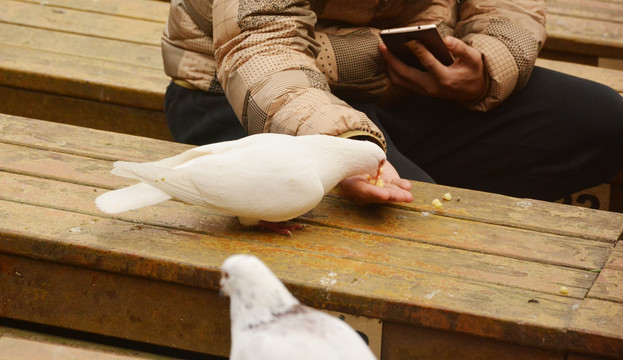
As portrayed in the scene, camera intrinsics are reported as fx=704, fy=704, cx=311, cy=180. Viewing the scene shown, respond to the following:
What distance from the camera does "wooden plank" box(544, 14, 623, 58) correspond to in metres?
3.54

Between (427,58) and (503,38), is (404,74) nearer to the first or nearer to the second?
(427,58)

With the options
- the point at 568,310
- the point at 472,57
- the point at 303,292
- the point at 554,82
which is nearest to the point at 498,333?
the point at 568,310

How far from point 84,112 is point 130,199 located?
4.53ft

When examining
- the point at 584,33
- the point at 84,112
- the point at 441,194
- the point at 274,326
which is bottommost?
the point at 84,112

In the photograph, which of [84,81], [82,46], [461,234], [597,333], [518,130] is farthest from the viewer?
→ [82,46]

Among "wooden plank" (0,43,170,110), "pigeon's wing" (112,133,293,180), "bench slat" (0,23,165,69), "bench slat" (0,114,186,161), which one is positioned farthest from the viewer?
"bench slat" (0,23,165,69)

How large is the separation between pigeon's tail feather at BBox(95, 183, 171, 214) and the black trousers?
2.46 feet

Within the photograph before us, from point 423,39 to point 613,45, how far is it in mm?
1656

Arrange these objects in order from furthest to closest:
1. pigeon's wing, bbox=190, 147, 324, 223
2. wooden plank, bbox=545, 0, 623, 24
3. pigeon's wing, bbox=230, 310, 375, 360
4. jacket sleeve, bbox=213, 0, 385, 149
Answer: wooden plank, bbox=545, 0, 623, 24 → jacket sleeve, bbox=213, 0, 385, 149 → pigeon's wing, bbox=190, 147, 324, 223 → pigeon's wing, bbox=230, 310, 375, 360

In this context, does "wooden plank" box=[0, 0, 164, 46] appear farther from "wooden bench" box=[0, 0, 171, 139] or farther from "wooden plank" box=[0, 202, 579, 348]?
"wooden plank" box=[0, 202, 579, 348]

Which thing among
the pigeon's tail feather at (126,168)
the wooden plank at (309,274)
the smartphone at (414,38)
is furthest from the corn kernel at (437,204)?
the pigeon's tail feather at (126,168)

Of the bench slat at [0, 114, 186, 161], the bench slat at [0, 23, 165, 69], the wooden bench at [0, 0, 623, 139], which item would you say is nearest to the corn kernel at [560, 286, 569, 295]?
the bench slat at [0, 114, 186, 161]

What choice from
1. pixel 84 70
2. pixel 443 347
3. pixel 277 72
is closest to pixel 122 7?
pixel 84 70

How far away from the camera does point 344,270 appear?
5.50ft
